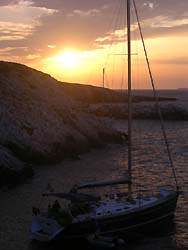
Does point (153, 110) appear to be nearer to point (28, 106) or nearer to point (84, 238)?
point (28, 106)

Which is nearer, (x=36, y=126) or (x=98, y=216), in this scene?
(x=98, y=216)

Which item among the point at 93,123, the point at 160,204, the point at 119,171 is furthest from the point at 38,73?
the point at 160,204

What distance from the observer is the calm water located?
28.4 meters

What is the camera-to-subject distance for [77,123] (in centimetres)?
6669

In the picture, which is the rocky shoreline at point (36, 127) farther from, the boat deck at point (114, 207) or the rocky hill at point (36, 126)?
the boat deck at point (114, 207)

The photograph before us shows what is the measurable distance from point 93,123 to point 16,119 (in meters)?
15.6

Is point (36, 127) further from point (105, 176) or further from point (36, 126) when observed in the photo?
point (105, 176)

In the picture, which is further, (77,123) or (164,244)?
(77,123)

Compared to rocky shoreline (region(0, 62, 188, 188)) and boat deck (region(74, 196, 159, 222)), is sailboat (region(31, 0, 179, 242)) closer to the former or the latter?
boat deck (region(74, 196, 159, 222))

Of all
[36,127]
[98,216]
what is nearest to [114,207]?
[98,216]

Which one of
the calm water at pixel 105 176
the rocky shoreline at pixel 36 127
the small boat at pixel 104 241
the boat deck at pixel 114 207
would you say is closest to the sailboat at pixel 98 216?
the boat deck at pixel 114 207

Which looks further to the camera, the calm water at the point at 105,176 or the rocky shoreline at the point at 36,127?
the rocky shoreline at the point at 36,127

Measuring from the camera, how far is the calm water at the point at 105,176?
2841 centimetres

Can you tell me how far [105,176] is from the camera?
152 feet
